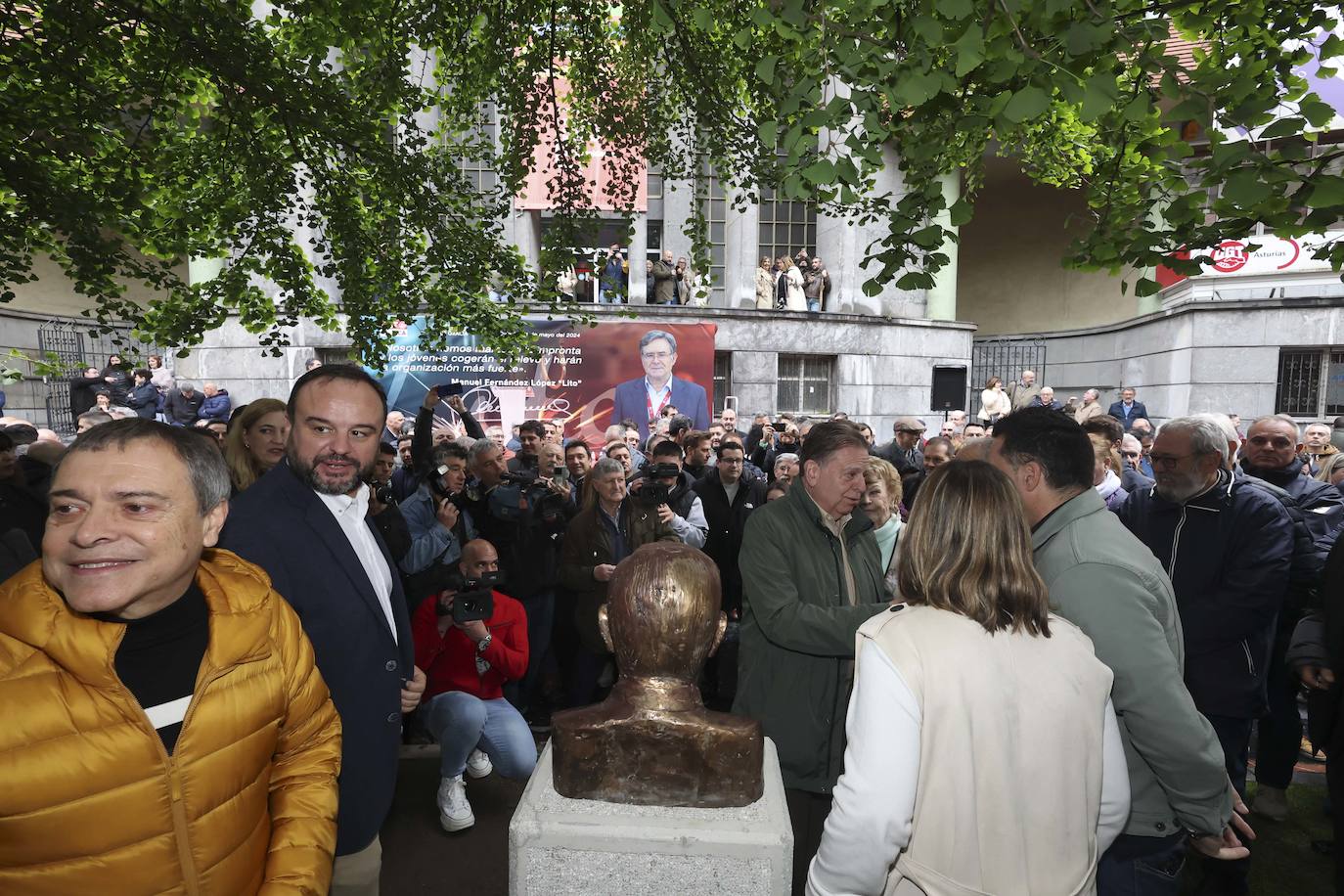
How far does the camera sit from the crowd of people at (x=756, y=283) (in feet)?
48.6

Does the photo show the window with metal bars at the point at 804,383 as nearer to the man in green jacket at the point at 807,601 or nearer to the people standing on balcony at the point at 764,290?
the people standing on balcony at the point at 764,290

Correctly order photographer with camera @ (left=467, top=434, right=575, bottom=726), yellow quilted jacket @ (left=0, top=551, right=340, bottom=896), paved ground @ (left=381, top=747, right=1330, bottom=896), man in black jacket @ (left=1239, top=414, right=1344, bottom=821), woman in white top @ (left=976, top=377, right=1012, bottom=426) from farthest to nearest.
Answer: woman in white top @ (left=976, top=377, right=1012, bottom=426) → photographer with camera @ (left=467, top=434, right=575, bottom=726) → man in black jacket @ (left=1239, top=414, right=1344, bottom=821) → paved ground @ (left=381, top=747, right=1330, bottom=896) → yellow quilted jacket @ (left=0, top=551, right=340, bottom=896)

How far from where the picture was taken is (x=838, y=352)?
15812 millimetres

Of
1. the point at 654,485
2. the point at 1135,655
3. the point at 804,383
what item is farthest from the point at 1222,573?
the point at 804,383

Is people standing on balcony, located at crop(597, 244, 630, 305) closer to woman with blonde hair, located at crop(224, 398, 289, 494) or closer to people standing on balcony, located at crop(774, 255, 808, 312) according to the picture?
people standing on balcony, located at crop(774, 255, 808, 312)

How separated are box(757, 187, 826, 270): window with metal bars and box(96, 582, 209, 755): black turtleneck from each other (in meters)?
15.9

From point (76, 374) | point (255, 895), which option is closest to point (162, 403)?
point (76, 374)

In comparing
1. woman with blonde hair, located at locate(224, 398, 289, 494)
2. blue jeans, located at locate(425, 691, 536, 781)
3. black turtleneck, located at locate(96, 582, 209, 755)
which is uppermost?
woman with blonde hair, located at locate(224, 398, 289, 494)

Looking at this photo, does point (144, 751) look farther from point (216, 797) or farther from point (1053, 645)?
point (1053, 645)

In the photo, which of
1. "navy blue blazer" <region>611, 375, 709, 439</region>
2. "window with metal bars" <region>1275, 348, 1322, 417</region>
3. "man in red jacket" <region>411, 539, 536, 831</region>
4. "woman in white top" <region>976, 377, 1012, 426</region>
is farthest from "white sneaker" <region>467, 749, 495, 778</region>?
"window with metal bars" <region>1275, 348, 1322, 417</region>

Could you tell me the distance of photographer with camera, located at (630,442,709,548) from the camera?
433 centimetres

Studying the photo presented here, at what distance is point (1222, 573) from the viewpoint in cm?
315

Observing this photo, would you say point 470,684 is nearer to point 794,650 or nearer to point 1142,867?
point 794,650

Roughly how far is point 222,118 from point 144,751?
5.42 m
